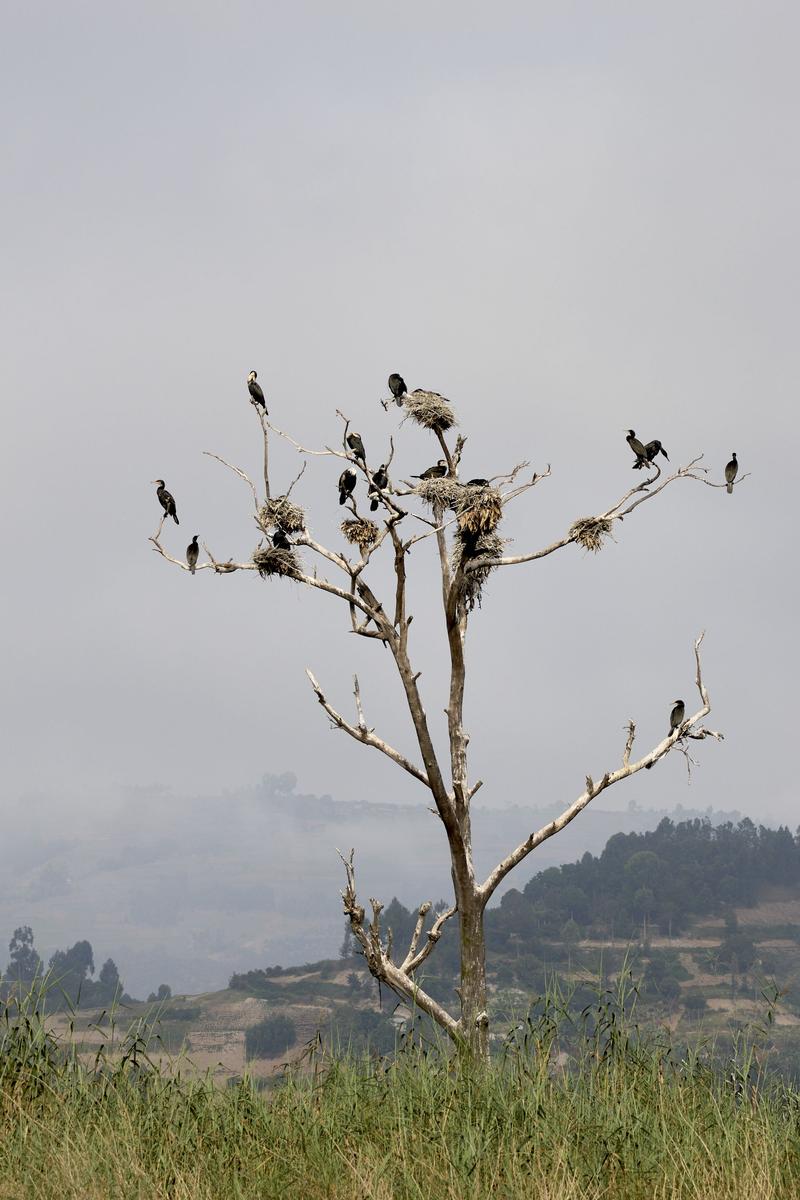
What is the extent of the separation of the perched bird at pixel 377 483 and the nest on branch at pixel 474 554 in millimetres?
1159

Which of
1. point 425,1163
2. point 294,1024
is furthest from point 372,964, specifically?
point 294,1024

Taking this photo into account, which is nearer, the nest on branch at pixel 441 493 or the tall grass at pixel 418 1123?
the tall grass at pixel 418 1123

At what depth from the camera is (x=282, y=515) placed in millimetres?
15977

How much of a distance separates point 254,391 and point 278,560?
7.85 ft

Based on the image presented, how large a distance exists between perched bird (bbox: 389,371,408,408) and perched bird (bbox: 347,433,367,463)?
0.99 metres

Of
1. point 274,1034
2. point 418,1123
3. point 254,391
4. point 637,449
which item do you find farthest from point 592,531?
point 274,1034

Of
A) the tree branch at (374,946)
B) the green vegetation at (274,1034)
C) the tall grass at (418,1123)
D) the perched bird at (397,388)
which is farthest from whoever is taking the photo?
the green vegetation at (274,1034)

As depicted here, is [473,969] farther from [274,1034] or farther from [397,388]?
[274,1034]

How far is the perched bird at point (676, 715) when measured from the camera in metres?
16.1

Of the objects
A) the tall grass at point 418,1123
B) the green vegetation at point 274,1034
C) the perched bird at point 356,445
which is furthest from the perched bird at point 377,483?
the green vegetation at point 274,1034

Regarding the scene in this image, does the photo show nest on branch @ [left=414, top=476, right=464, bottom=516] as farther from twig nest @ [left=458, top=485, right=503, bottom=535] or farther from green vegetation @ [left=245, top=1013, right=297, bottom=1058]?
green vegetation @ [left=245, top=1013, right=297, bottom=1058]

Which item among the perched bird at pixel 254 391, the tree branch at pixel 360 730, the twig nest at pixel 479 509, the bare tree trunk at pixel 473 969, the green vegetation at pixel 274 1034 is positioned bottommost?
the green vegetation at pixel 274 1034

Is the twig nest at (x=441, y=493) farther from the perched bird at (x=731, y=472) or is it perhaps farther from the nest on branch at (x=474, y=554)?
the perched bird at (x=731, y=472)

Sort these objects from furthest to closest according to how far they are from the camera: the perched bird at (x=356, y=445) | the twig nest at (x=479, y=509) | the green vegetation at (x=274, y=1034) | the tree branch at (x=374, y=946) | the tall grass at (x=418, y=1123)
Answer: the green vegetation at (x=274, y=1034), the perched bird at (x=356, y=445), the twig nest at (x=479, y=509), the tree branch at (x=374, y=946), the tall grass at (x=418, y=1123)
